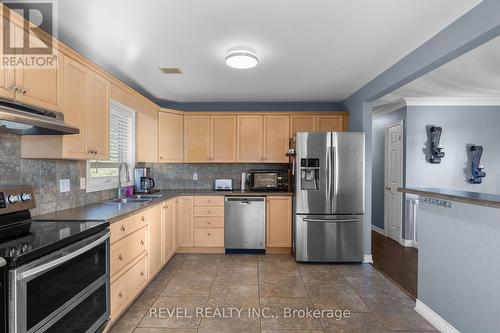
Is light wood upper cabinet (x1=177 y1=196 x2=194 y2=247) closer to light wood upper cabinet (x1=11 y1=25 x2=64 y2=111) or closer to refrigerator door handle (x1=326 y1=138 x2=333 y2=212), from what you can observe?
refrigerator door handle (x1=326 y1=138 x2=333 y2=212)

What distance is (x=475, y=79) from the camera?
3.44m

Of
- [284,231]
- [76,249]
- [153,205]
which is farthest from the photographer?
[284,231]

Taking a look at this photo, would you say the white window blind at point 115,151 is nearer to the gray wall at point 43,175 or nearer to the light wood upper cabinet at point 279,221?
the gray wall at point 43,175

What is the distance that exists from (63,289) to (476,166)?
5529 mm

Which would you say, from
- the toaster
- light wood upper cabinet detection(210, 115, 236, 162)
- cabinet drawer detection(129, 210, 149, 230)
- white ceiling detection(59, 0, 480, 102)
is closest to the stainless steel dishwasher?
the toaster

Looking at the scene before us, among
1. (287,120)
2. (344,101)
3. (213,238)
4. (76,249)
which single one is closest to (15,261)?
(76,249)

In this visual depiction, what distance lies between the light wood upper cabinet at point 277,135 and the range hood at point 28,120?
2.97 m

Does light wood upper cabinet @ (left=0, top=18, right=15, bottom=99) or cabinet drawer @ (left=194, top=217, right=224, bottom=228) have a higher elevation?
light wood upper cabinet @ (left=0, top=18, right=15, bottom=99)

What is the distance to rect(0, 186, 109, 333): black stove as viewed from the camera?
126 cm

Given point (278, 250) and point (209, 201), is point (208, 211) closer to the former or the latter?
point (209, 201)

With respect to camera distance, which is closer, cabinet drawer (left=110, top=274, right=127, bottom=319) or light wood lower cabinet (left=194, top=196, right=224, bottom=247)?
cabinet drawer (left=110, top=274, right=127, bottom=319)

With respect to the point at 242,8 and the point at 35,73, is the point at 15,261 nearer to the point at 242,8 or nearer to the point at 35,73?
the point at 35,73

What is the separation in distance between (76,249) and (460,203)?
2698 millimetres

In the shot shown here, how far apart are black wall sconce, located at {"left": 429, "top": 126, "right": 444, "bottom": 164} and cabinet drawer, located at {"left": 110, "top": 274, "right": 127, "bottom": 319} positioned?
4688 millimetres
